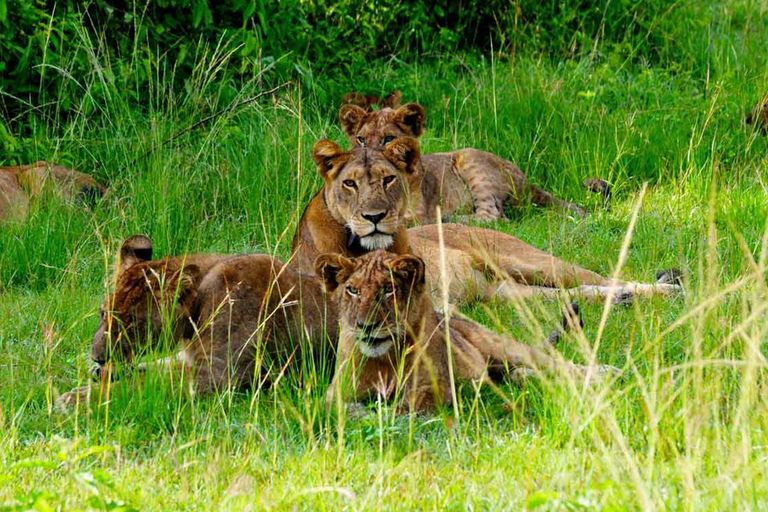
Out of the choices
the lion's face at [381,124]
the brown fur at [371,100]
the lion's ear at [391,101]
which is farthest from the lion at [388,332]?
the lion's ear at [391,101]

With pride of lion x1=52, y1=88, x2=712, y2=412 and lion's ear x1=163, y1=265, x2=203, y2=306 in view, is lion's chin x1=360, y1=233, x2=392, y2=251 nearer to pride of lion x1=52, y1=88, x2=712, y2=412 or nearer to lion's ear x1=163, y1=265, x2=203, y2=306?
pride of lion x1=52, y1=88, x2=712, y2=412

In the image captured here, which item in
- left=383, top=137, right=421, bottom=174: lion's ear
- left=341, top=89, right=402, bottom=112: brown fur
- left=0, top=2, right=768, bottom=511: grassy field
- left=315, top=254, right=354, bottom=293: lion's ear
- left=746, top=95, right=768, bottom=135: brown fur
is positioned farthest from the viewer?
left=341, top=89, right=402, bottom=112: brown fur

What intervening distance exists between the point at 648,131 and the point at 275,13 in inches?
128

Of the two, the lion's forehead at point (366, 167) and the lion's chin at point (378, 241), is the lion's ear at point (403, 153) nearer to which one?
the lion's forehead at point (366, 167)

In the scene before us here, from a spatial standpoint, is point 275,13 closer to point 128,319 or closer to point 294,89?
point 294,89

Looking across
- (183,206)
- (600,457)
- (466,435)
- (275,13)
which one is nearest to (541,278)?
(183,206)

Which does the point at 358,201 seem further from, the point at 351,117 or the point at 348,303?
the point at 351,117

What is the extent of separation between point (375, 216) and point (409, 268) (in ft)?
5.53

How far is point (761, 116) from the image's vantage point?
9.64 m

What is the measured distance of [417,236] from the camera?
7723 mm

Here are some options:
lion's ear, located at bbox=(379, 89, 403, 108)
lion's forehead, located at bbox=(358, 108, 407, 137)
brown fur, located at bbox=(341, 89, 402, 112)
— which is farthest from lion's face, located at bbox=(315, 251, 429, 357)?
lion's ear, located at bbox=(379, 89, 403, 108)

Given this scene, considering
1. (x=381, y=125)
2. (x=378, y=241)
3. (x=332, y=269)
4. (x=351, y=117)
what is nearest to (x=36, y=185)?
(x=351, y=117)

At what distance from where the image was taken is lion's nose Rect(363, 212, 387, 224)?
668cm

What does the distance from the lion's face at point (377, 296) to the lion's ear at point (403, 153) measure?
1879 millimetres
